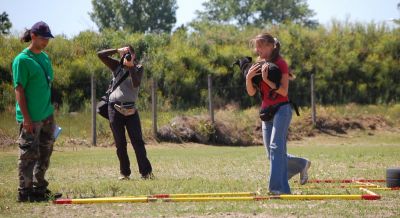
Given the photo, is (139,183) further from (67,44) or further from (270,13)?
(270,13)

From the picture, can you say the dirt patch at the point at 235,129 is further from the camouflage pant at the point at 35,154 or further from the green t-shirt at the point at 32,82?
the green t-shirt at the point at 32,82

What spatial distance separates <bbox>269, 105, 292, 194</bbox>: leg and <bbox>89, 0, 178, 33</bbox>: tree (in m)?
55.1

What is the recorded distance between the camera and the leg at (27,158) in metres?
8.41

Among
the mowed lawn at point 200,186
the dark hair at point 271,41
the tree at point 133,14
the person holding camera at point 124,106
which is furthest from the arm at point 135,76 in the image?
the tree at point 133,14

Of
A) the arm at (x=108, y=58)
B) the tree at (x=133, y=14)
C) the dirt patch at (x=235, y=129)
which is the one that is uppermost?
the tree at (x=133, y=14)

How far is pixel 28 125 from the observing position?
8.32 meters

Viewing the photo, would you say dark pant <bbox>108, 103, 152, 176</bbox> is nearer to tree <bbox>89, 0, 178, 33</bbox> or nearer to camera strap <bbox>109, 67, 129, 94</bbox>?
camera strap <bbox>109, 67, 129, 94</bbox>

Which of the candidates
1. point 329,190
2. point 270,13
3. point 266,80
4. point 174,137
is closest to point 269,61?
point 266,80

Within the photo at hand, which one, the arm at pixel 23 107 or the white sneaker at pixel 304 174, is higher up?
the arm at pixel 23 107

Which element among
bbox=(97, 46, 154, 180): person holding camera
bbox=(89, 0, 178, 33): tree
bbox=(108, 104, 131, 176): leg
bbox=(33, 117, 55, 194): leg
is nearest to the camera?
bbox=(33, 117, 55, 194): leg

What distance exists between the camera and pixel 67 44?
30.7 meters

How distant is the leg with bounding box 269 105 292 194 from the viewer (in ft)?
28.4

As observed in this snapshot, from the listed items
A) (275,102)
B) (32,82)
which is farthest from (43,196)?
(275,102)

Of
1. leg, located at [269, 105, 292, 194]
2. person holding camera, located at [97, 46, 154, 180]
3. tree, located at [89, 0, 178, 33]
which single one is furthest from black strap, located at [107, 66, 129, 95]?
tree, located at [89, 0, 178, 33]
